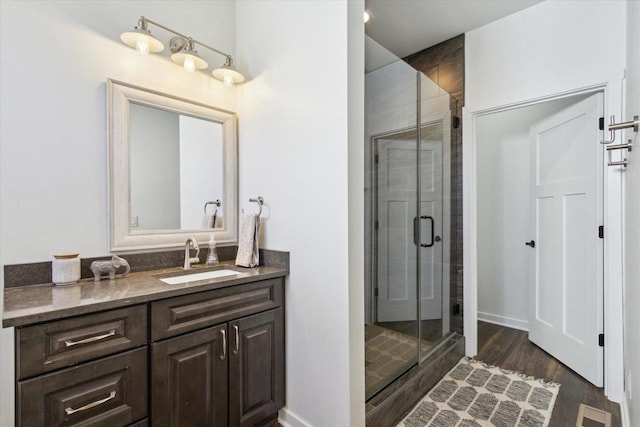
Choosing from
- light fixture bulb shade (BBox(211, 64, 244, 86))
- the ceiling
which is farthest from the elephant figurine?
the ceiling

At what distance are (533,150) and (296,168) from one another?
248cm

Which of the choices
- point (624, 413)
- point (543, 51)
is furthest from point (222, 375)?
point (543, 51)

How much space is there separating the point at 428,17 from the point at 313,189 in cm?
197

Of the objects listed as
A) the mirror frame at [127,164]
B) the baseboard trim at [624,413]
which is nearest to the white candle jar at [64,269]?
the mirror frame at [127,164]

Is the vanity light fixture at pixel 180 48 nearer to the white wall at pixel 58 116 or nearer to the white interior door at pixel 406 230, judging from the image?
the white wall at pixel 58 116

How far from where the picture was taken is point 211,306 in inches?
57.6

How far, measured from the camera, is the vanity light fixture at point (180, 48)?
159cm

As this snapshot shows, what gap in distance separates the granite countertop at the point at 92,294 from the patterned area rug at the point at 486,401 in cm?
131

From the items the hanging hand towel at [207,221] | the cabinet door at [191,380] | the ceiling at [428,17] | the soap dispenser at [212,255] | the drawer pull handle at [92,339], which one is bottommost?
the cabinet door at [191,380]

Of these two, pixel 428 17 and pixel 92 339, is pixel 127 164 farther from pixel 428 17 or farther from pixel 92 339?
pixel 428 17

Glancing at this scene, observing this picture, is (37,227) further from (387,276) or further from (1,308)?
(387,276)

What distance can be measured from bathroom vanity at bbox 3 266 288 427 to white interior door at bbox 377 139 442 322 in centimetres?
91

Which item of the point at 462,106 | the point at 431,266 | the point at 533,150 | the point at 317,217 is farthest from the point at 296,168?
the point at 533,150

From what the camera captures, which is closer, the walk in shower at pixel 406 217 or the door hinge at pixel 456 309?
the walk in shower at pixel 406 217
